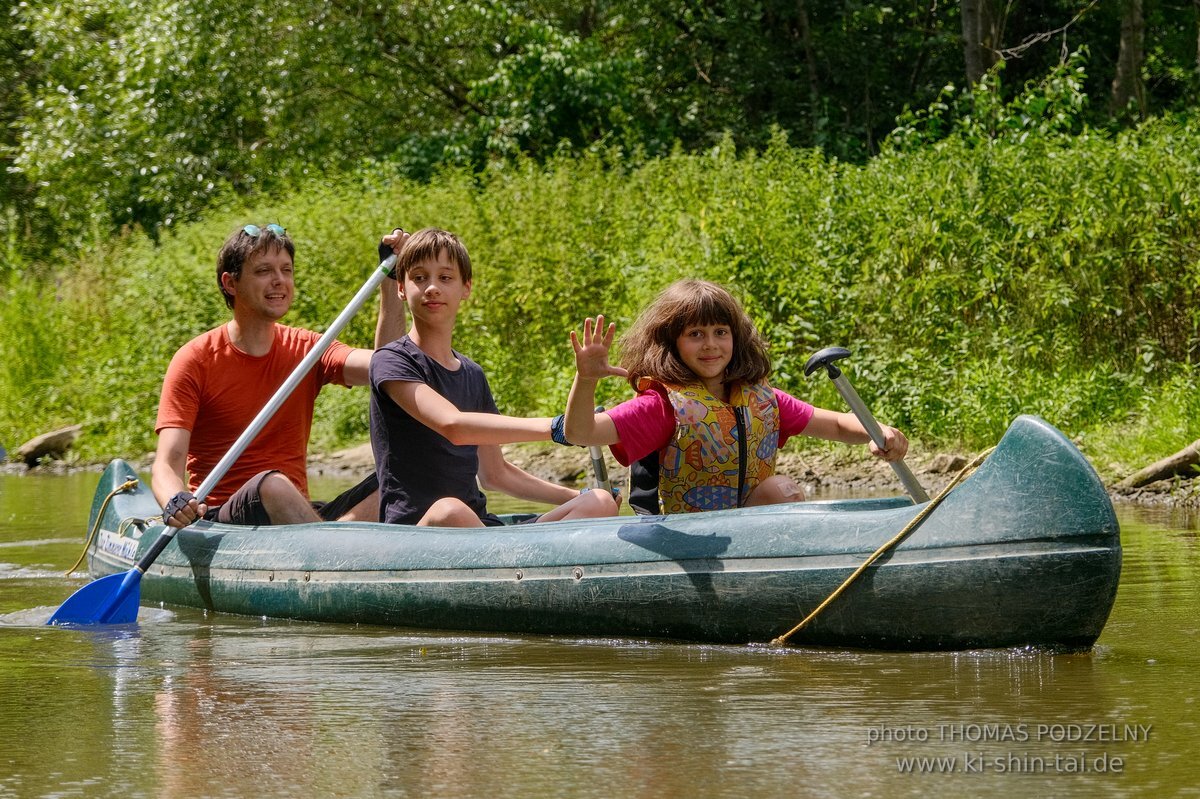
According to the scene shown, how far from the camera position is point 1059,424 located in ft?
27.8

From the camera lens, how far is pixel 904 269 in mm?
9477

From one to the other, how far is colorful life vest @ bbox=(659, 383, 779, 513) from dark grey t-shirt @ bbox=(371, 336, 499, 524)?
0.68 m

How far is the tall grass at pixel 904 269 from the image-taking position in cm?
875

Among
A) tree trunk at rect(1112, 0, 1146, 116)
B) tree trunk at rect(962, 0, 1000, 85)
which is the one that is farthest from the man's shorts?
tree trunk at rect(1112, 0, 1146, 116)

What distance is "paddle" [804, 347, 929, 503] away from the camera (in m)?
4.09

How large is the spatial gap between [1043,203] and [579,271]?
3.45m

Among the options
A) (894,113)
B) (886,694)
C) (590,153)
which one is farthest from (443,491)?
(894,113)

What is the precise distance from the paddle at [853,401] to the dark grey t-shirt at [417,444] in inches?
44.4

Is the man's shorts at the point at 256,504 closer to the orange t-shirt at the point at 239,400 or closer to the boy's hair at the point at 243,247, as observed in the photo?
the orange t-shirt at the point at 239,400

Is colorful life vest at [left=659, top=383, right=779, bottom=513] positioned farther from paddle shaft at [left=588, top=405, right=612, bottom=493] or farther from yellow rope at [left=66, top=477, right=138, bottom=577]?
yellow rope at [left=66, top=477, right=138, bottom=577]

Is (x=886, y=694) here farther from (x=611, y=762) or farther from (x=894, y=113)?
(x=894, y=113)

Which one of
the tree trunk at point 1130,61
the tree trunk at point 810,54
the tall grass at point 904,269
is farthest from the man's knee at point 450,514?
the tree trunk at point 810,54

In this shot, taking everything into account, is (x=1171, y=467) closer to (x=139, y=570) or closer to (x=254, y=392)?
(x=254, y=392)

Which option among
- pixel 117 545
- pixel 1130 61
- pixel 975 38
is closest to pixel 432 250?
pixel 117 545
